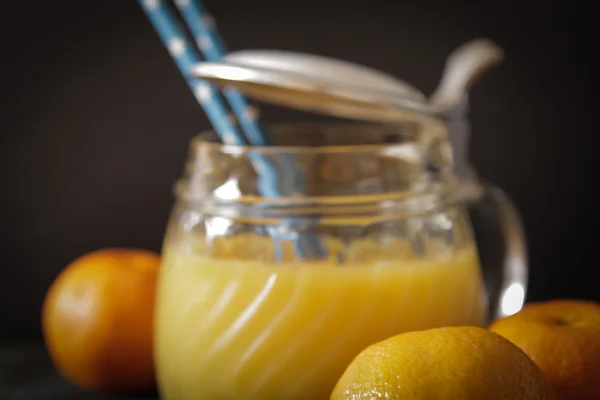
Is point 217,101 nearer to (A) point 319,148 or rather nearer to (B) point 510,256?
(A) point 319,148

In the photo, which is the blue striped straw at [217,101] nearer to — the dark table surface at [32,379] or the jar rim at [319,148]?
the jar rim at [319,148]

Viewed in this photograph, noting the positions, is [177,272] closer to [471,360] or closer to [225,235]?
[225,235]

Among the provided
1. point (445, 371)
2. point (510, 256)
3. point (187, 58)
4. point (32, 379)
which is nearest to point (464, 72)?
point (510, 256)

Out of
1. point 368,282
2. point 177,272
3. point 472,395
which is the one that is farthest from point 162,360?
point 472,395

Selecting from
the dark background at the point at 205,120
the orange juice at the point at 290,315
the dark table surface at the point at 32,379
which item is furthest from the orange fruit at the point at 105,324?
the dark background at the point at 205,120

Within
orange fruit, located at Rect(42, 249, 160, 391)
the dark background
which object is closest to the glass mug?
orange fruit, located at Rect(42, 249, 160, 391)

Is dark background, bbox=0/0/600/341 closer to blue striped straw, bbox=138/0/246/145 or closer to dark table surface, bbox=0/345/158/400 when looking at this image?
dark table surface, bbox=0/345/158/400
